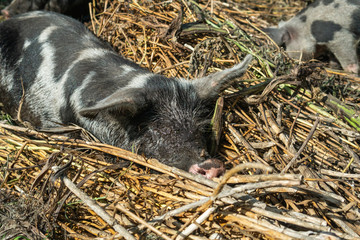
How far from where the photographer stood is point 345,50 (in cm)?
587

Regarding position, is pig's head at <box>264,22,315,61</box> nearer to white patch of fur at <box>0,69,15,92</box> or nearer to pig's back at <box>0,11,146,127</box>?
pig's back at <box>0,11,146,127</box>

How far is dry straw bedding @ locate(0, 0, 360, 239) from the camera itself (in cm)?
258

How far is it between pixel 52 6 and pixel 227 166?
15.0 ft

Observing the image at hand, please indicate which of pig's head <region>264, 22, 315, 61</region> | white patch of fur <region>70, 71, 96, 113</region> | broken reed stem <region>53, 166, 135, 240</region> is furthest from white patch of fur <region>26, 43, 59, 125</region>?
pig's head <region>264, 22, 315, 61</region>

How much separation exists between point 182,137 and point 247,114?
0.84 m

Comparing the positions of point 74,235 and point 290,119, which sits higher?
point 290,119

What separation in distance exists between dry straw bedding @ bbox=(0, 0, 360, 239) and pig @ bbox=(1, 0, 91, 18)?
1.76 m

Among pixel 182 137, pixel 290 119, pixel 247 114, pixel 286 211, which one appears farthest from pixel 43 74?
pixel 286 211

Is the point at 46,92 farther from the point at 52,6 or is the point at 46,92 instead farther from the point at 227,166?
the point at 52,6

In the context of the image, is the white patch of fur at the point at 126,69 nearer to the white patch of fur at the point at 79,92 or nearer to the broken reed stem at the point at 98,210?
the white patch of fur at the point at 79,92

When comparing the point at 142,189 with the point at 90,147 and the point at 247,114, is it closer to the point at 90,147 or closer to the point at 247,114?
the point at 90,147

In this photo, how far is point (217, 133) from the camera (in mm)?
3479

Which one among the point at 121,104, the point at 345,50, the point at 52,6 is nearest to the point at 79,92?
the point at 121,104

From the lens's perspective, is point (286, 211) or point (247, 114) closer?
point (286, 211)
